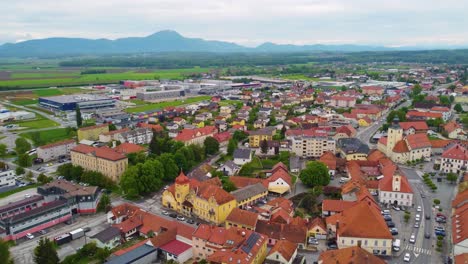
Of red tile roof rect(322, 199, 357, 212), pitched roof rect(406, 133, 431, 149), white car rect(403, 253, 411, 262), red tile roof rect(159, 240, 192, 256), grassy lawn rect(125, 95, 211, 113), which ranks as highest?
pitched roof rect(406, 133, 431, 149)

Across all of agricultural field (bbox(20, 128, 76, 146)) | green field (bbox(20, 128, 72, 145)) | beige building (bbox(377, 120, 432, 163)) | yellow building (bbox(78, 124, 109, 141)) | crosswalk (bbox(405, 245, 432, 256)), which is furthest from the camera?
green field (bbox(20, 128, 72, 145))

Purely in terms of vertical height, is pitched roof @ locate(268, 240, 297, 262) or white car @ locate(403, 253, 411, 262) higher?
pitched roof @ locate(268, 240, 297, 262)

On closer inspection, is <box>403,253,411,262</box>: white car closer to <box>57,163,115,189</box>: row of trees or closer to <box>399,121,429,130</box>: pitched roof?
<box>57,163,115,189</box>: row of trees

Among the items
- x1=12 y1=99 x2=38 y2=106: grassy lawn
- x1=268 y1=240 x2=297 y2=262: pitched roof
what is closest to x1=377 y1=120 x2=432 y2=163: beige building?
x1=268 y1=240 x2=297 y2=262: pitched roof

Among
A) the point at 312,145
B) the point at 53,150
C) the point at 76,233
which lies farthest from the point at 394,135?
the point at 53,150

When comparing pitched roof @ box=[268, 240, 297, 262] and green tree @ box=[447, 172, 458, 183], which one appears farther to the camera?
green tree @ box=[447, 172, 458, 183]
